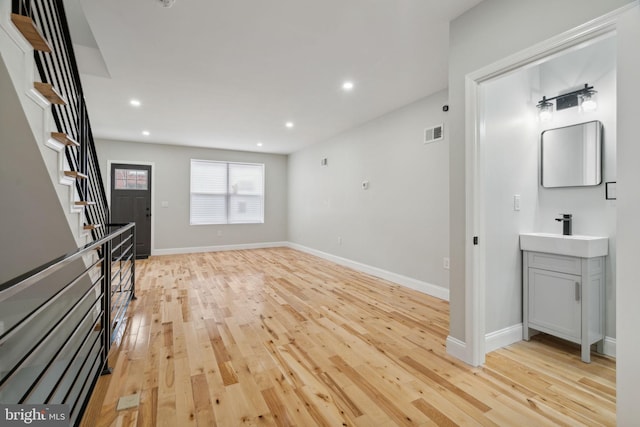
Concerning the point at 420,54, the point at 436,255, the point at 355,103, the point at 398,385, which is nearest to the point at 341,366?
the point at 398,385

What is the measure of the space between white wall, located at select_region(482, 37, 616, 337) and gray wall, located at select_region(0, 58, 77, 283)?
2884 mm

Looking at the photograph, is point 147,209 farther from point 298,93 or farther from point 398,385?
point 398,385

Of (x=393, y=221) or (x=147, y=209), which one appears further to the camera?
(x=147, y=209)

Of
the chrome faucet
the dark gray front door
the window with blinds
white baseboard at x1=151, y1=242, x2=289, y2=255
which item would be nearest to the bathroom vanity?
the chrome faucet

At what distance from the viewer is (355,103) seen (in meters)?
3.96

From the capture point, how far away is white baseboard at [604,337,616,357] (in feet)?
7.18

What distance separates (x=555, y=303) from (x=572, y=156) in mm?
1207

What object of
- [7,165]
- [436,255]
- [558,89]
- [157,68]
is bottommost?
[436,255]

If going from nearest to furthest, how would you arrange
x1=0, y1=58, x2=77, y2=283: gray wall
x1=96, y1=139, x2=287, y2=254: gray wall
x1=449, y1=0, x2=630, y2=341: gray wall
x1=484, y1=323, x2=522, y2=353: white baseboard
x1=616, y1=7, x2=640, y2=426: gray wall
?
1. x1=616, y1=7, x2=640, y2=426: gray wall
2. x1=0, y1=58, x2=77, y2=283: gray wall
3. x1=449, y1=0, x2=630, y2=341: gray wall
4. x1=484, y1=323, x2=522, y2=353: white baseboard
5. x1=96, y1=139, x2=287, y2=254: gray wall

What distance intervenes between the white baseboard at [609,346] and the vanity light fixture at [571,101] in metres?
1.79

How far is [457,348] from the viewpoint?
2.16m

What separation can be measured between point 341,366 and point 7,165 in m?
2.41

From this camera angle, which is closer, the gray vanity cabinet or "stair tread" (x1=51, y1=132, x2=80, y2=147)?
"stair tread" (x1=51, y1=132, x2=80, y2=147)

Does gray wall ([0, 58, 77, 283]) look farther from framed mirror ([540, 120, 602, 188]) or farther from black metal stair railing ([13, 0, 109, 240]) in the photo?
framed mirror ([540, 120, 602, 188])
